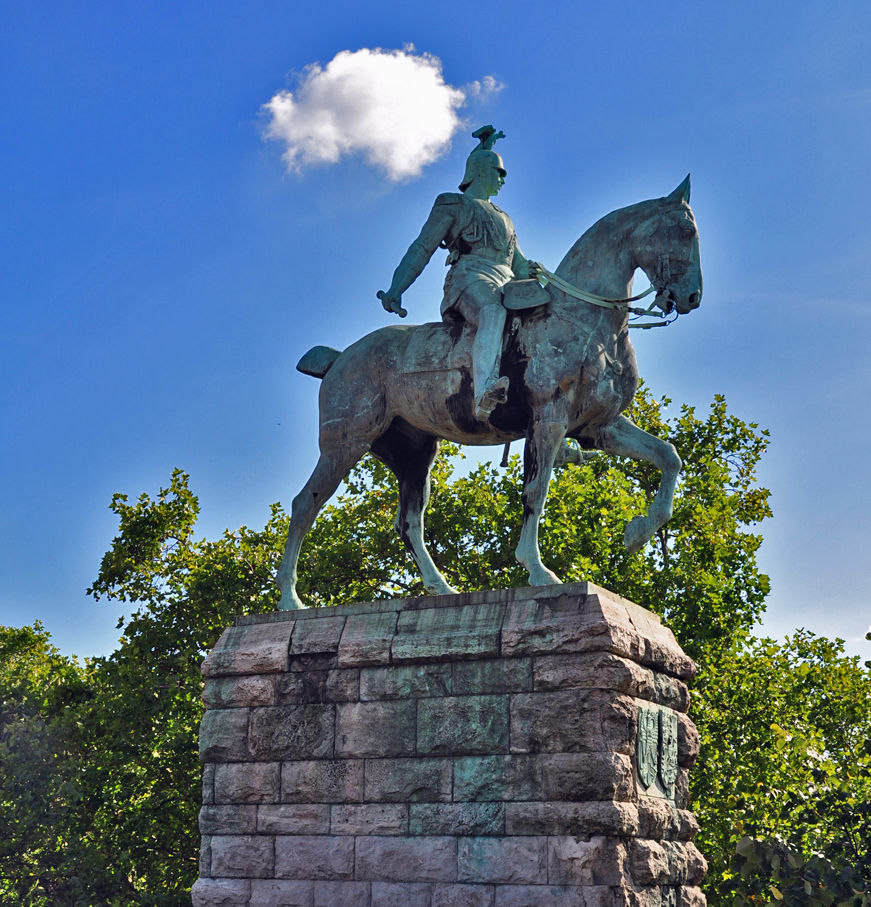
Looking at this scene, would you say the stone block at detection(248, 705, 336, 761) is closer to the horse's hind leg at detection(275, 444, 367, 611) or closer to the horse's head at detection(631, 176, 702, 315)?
the horse's hind leg at detection(275, 444, 367, 611)

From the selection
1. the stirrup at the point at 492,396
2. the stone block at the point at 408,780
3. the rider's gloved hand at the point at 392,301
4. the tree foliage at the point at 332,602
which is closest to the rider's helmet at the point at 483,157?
the rider's gloved hand at the point at 392,301

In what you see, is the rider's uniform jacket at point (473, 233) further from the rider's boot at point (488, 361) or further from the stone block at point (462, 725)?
the stone block at point (462, 725)

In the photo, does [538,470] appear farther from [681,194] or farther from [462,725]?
[681,194]

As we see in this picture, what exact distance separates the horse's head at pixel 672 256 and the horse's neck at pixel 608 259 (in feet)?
0.48

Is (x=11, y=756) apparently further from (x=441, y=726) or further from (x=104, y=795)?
(x=441, y=726)

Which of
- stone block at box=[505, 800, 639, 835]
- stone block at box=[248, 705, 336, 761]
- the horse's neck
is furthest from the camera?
the horse's neck

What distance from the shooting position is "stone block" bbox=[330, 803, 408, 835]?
7762 millimetres

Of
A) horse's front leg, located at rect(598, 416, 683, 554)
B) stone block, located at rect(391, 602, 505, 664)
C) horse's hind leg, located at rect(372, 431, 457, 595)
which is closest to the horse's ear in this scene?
horse's front leg, located at rect(598, 416, 683, 554)

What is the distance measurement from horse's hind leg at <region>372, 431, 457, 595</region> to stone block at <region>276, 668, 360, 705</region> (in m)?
1.66

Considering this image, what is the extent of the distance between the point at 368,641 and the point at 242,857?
1.85m

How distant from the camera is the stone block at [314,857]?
25.7 ft

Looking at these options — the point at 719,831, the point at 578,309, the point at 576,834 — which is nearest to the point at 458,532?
the point at 719,831

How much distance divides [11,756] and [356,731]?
43.1ft

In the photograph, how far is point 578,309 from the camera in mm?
8820
